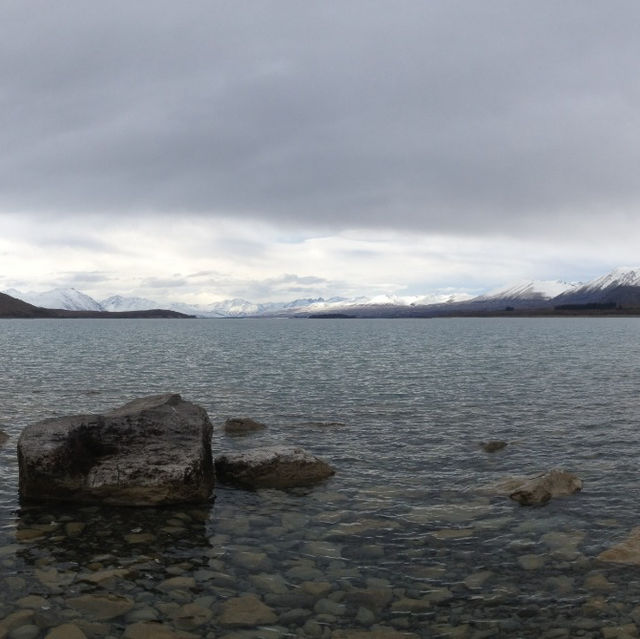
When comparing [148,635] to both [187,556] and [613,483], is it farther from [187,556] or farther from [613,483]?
[613,483]

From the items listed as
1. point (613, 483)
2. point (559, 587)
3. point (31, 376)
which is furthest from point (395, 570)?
point (31, 376)

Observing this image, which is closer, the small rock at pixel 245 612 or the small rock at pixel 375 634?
the small rock at pixel 375 634

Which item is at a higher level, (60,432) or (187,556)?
(60,432)

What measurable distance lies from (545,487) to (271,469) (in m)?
8.15

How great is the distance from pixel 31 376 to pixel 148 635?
4274cm

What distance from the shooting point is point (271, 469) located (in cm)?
1844

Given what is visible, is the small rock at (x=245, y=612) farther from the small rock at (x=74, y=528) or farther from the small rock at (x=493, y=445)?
the small rock at (x=493, y=445)

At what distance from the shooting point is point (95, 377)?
47094mm

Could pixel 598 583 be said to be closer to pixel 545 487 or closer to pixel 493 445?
pixel 545 487

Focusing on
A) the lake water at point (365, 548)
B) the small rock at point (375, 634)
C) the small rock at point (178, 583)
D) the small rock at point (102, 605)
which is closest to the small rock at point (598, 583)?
the lake water at point (365, 548)

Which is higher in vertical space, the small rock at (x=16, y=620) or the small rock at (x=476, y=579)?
the small rock at (x=16, y=620)

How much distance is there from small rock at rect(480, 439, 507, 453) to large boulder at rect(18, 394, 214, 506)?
35.6ft

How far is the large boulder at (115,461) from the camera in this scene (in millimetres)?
16094

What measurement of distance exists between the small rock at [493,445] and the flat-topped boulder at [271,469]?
6833 mm
